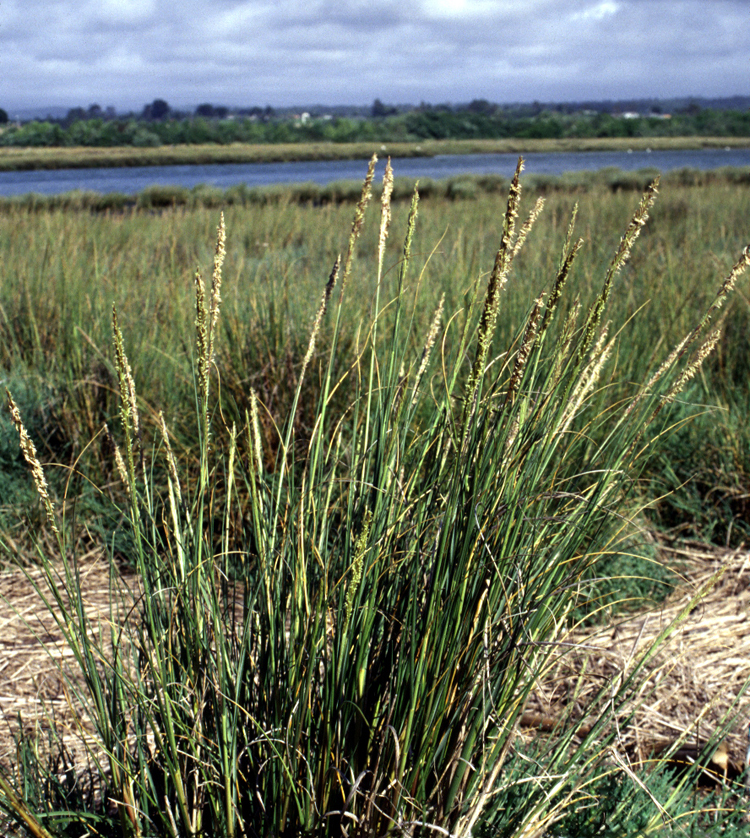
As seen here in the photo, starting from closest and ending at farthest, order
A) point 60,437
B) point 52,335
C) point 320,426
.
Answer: point 320,426 < point 60,437 < point 52,335

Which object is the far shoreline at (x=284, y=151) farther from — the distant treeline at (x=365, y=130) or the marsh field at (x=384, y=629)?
the marsh field at (x=384, y=629)

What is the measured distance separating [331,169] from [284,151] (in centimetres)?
1230

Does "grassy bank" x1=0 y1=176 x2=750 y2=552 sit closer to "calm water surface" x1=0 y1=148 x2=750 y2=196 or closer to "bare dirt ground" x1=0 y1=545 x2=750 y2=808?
"bare dirt ground" x1=0 y1=545 x2=750 y2=808

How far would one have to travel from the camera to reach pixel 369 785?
1125mm

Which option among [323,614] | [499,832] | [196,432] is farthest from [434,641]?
[196,432]

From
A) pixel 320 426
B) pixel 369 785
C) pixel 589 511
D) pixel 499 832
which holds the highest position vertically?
pixel 320 426

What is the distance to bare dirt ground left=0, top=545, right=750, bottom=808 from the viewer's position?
5.77 ft

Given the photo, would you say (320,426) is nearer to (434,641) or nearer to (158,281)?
(434,641)

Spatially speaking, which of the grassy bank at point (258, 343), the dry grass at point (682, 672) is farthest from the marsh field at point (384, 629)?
the grassy bank at point (258, 343)

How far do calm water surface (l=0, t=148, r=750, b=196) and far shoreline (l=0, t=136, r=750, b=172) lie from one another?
31.0 inches

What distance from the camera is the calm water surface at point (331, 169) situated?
32.7m

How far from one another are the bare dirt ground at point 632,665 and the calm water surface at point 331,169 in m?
29.9

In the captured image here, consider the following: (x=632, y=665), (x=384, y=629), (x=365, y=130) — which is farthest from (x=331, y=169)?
(x=384, y=629)

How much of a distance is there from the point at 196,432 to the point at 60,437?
0.63 meters
